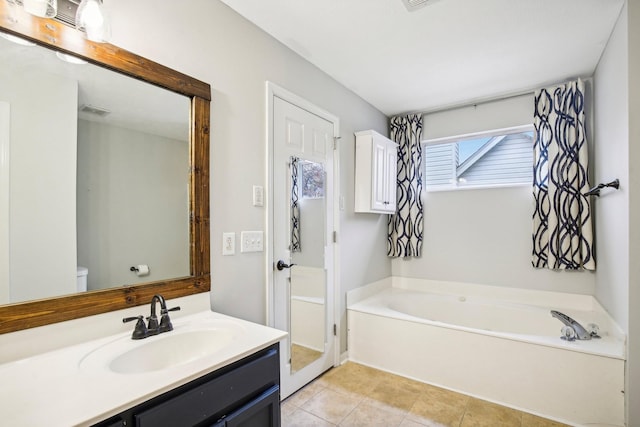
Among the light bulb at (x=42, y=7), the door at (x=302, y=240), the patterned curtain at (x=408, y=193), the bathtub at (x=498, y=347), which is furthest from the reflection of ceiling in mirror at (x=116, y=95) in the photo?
the patterned curtain at (x=408, y=193)

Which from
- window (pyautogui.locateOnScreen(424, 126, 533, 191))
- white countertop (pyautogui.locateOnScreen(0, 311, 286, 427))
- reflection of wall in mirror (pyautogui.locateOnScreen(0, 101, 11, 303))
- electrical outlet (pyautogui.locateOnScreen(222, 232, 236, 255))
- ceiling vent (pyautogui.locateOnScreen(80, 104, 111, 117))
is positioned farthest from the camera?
window (pyautogui.locateOnScreen(424, 126, 533, 191))

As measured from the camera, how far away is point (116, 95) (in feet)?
4.31

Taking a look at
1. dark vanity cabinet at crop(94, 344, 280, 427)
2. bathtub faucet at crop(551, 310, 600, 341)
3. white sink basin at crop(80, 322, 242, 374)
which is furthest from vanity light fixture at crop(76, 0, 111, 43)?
bathtub faucet at crop(551, 310, 600, 341)

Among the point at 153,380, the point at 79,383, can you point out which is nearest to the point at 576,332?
the point at 153,380

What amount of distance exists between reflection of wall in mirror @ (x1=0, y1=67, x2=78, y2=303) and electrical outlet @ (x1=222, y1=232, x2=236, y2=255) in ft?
2.19

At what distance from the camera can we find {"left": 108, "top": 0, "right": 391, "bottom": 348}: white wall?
56.4 inches

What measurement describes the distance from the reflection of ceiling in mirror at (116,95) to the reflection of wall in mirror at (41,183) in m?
0.03

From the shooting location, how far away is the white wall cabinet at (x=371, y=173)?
9.32ft

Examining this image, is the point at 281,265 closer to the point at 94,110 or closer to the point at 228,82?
the point at 228,82

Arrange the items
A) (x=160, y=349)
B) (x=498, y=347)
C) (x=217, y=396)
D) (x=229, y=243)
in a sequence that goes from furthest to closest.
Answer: (x=498, y=347)
(x=229, y=243)
(x=160, y=349)
(x=217, y=396)

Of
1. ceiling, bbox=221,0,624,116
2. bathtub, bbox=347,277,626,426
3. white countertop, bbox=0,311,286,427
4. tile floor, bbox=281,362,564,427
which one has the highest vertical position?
ceiling, bbox=221,0,624,116

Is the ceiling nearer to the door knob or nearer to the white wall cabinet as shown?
the white wall cabinet

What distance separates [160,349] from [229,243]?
2.09 ft

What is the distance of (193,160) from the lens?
155cm
